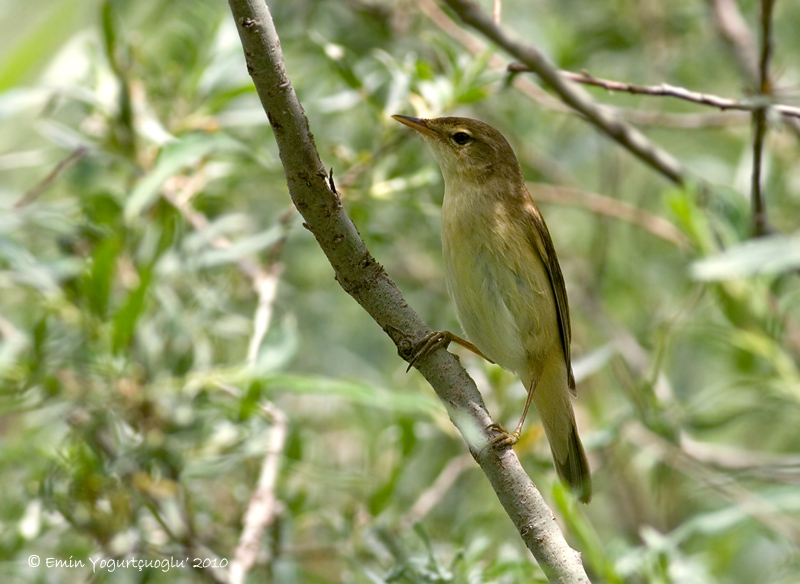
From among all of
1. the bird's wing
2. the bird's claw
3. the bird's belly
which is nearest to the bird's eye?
the bird's wing

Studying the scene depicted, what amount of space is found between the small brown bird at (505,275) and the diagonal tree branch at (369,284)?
95cm

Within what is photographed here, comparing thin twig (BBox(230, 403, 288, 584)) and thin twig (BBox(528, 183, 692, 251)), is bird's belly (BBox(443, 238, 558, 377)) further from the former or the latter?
thin twig (BBox(528, 183, 692, 251))

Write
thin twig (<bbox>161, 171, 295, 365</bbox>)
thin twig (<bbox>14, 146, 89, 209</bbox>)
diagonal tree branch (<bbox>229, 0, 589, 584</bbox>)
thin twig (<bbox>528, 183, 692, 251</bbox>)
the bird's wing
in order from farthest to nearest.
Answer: thin twig (<bbox>528, 183, 692, 251</bbox>) → the bird's wing → thin twig (<bbox>161, 171, 295, 365</bbox>) → thin twig (<bbox>14, 146, 89, 209</bbox>) → diagonal tree branch (<bbox>229, 0, 589, 584</bbox>)

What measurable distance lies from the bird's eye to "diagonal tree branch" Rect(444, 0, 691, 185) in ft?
1.94

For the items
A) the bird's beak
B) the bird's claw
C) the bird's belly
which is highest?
the bird's beak

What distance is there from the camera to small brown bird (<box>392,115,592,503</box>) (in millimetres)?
3137

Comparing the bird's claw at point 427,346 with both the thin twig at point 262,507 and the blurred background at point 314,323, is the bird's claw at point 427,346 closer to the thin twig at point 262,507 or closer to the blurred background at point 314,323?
the blurred background at point 314,323

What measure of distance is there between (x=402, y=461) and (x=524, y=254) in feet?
2.90

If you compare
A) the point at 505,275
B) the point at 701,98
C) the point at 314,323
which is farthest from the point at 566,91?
the point at 314,323

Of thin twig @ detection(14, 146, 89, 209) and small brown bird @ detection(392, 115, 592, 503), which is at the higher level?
small brown bird @ detection(392, 115, 592, 503)

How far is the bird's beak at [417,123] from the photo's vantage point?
315cm

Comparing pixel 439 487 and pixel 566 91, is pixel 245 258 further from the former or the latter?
pixel 566 91

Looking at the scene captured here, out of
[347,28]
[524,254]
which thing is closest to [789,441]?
[524,254]

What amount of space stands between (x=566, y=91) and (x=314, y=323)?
6.90 feet
